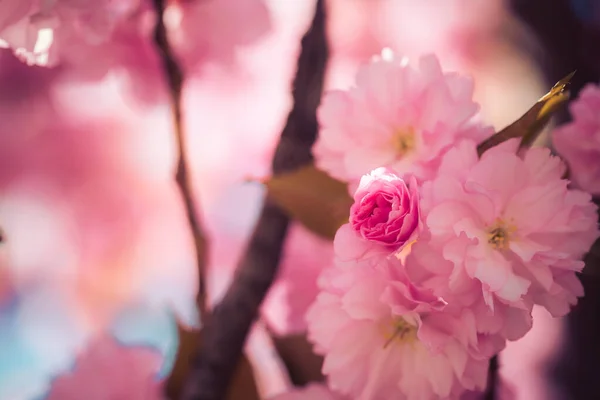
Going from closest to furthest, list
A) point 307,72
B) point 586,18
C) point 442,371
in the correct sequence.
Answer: point 442,371, point 307,72, point 586,18

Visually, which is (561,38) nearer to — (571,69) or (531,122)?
(571,69)

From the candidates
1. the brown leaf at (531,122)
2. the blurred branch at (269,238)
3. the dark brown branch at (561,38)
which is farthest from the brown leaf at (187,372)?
the dark brown branch at (561,38)

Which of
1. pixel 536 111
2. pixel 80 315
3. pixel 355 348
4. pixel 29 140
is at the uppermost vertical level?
pixel 536 111

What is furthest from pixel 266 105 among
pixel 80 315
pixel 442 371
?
pixel 442 371

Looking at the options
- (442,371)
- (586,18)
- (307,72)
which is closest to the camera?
(442,371)

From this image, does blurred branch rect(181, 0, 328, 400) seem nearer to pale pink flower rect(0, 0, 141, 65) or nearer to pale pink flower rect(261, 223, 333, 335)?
pale pink flower rect(261, 223, 333, 335)

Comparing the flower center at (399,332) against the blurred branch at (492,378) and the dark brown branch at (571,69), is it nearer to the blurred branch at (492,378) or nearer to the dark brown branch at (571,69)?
the blurred branch at (492,378)

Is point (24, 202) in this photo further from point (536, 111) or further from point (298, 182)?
point (536, 111)
